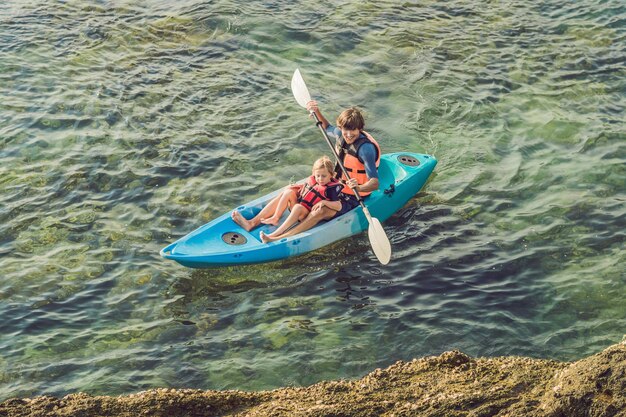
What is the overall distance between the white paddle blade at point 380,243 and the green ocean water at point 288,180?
233 millimetres

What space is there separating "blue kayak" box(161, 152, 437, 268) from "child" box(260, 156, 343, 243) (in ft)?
0.54

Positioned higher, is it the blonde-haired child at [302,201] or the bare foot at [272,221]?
the blonde-haired child at [302,201]

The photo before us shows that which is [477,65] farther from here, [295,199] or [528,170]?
[295,199]

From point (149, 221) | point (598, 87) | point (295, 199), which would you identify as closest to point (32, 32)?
point (149, 221)

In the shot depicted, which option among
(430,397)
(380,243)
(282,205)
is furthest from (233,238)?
(430,397)

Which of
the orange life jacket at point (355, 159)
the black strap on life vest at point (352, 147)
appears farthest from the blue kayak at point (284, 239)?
the black strap on life vest at point (352, 147)

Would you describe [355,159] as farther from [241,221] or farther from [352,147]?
[241,221]

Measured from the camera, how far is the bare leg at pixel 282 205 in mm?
8711

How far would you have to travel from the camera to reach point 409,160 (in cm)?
955

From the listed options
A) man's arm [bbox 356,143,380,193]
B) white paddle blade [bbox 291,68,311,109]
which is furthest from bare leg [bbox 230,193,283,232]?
white paddle blade [bbox 291,68,311,109]

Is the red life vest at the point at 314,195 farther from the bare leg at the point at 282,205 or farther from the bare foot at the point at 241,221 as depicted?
the bare foot at the point at 241,221

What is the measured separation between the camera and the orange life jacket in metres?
8.91

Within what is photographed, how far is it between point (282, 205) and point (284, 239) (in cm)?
52

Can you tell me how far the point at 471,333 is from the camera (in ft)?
23.8
